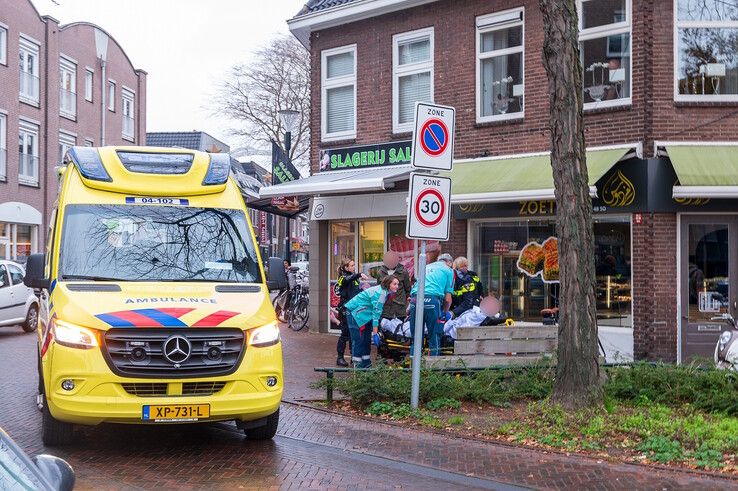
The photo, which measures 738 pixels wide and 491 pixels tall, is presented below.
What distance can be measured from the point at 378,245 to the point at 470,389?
850 centimetres

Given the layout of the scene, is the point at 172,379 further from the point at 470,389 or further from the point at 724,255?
the point at 724,255

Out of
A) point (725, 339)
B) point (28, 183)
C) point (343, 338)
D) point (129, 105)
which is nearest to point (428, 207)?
point (725, 339)

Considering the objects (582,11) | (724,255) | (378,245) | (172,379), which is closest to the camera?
(172,379)

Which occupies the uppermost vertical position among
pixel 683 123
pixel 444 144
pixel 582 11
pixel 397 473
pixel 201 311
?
pixel 582 11

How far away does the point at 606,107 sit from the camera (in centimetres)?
1394

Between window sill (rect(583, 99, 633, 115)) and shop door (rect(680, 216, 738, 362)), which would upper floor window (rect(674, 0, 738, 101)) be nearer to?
window sill (rect(583, 99, 633, 115))

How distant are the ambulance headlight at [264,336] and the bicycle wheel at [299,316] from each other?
11.8 metres

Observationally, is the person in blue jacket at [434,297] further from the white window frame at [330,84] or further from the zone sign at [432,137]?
the white window frame at [330,84]

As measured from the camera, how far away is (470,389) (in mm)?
9156

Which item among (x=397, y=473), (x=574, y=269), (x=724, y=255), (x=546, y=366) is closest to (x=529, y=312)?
(x=724, y=255)

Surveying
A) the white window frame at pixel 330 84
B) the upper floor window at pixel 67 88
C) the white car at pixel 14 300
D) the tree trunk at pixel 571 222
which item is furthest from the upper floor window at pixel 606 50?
the upper floor window at pixel 67 88

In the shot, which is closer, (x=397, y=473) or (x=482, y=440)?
(x=397, y=473)

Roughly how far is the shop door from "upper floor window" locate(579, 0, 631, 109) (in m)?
2.43

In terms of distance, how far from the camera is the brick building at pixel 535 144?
13.3m
